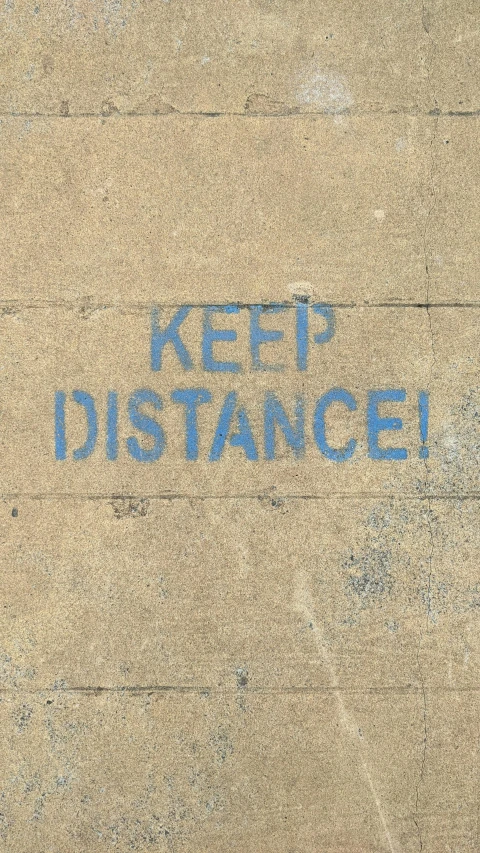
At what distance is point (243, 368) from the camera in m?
3.24

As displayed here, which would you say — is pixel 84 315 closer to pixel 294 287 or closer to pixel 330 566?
pixel 294 287

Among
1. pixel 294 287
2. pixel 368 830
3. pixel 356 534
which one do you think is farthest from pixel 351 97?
pixel 368 830

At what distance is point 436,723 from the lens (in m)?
3.18

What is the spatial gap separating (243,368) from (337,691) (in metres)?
1.78

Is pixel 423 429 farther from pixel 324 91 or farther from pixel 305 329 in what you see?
pixel 324 91

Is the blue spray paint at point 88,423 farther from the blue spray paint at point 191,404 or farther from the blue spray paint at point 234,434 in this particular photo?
the blue spray paint at point 234,434

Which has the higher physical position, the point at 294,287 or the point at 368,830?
the point at 294,287

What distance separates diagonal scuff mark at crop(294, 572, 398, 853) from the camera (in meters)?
3.16

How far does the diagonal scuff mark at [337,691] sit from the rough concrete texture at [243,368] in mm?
15

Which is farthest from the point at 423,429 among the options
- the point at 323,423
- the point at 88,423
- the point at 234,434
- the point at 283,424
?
the point at 88,423

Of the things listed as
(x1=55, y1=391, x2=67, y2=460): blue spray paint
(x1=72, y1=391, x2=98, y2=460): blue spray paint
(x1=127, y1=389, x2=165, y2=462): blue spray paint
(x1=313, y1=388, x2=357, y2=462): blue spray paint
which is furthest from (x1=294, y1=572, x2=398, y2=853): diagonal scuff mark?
(x1=55, y1=391, x2=67, y2=460): blue spray paint

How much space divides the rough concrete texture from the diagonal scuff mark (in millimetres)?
15

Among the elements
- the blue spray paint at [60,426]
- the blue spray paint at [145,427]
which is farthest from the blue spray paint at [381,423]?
the blue spray paint at [60,426]

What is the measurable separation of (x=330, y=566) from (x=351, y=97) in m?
2.51
